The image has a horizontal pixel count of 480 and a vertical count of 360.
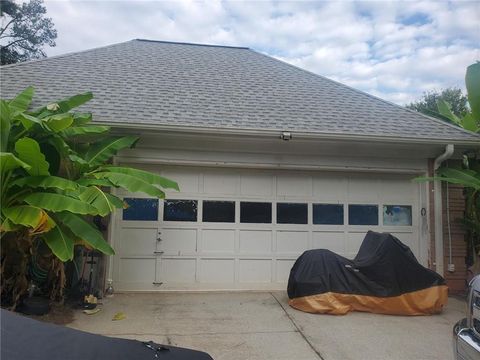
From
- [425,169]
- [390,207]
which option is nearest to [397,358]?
[390,207]

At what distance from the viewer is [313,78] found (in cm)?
1162

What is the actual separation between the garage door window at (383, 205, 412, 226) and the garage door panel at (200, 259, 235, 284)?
11.2 feet

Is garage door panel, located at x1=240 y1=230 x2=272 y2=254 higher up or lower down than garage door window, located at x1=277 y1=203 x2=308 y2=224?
lower down

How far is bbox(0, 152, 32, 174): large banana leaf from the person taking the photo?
17.1 ft

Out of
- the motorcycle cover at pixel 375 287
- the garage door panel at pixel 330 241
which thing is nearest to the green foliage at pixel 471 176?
the motorcycle cover at pixel 375 287

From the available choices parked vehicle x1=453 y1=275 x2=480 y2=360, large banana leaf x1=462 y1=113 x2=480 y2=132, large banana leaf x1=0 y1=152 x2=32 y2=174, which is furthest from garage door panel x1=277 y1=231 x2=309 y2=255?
large banana leaf x1=0 y1=152 x2=32 y2=174

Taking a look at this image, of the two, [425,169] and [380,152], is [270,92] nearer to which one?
[380,152]

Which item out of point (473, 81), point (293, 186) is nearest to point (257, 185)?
point (293, 186)

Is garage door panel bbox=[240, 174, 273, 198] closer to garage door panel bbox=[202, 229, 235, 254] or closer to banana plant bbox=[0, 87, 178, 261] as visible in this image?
garage door panel bbox=[202, 229, 235, 254]

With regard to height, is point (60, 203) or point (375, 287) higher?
point (60, 203)

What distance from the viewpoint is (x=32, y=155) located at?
5551 mm

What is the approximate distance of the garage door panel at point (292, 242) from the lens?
8.27 m

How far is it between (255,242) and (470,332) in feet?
16.4

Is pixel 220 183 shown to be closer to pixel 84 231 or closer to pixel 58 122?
pixel 84 231
